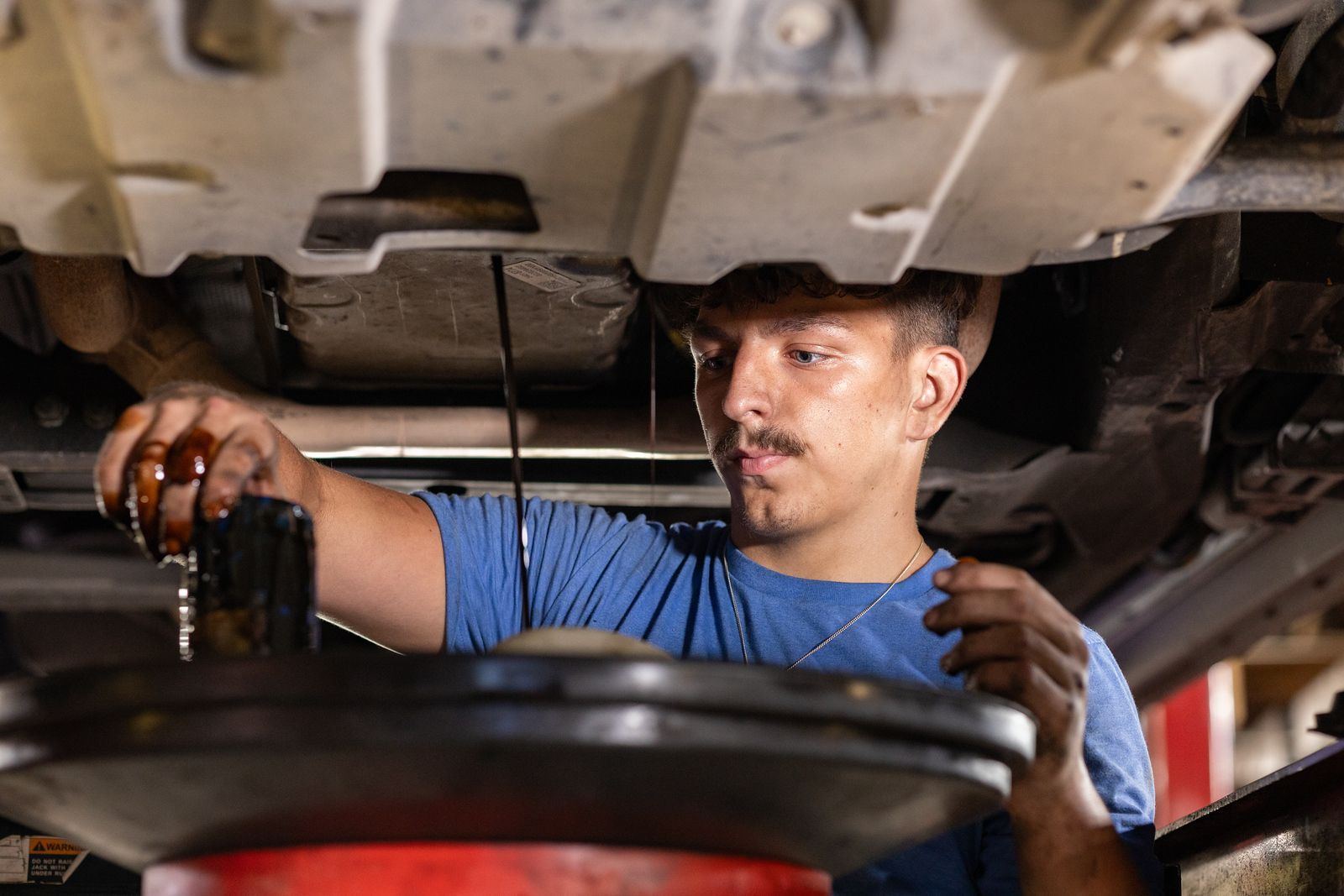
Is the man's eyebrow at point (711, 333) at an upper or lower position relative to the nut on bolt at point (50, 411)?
upper

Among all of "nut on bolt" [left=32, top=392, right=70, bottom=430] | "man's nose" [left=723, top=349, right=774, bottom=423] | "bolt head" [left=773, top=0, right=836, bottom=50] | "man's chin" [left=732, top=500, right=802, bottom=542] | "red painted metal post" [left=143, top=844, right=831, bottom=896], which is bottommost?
"red painted metal post" [left=143, top=844, right=831, bottom=896]

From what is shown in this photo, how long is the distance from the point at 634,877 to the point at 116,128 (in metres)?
0.47

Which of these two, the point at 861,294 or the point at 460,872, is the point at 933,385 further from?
the point at 460,872

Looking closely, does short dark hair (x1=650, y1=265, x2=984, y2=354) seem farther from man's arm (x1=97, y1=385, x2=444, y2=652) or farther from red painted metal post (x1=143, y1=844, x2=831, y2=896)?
red painted metal post (x1=143, y1=844, x2=831, y2=896)

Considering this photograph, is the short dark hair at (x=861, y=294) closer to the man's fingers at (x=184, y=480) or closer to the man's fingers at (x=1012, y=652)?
the man's fingers at (x=1012, y=652)

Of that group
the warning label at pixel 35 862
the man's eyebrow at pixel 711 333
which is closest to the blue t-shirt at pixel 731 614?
the man's eyebrow at pixel 711 333

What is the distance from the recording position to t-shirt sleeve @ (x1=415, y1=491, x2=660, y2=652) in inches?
55.4

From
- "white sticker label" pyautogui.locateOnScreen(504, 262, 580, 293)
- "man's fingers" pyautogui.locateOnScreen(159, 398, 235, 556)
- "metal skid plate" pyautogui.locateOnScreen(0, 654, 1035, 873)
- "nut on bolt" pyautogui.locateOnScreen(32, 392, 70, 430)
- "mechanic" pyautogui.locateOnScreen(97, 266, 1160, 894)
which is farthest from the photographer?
"nut on bolt" pyautogui.locateOnScreen(32, 392, 70, 430)

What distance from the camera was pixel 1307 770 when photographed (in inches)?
47.2

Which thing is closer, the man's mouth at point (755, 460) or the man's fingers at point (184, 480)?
the man's fingers at point (184, 480)

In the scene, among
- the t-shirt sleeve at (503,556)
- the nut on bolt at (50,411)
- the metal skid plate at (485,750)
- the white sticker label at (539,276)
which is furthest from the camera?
the nut on bolt at (50,411)

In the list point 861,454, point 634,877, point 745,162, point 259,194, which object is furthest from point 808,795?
point 861,454

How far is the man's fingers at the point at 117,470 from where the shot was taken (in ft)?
2.86

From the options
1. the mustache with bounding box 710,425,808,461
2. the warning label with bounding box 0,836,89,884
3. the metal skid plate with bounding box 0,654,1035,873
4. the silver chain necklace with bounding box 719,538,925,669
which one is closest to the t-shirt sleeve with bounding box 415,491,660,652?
the silver chain necklace with bounding box 719,538,925,669
